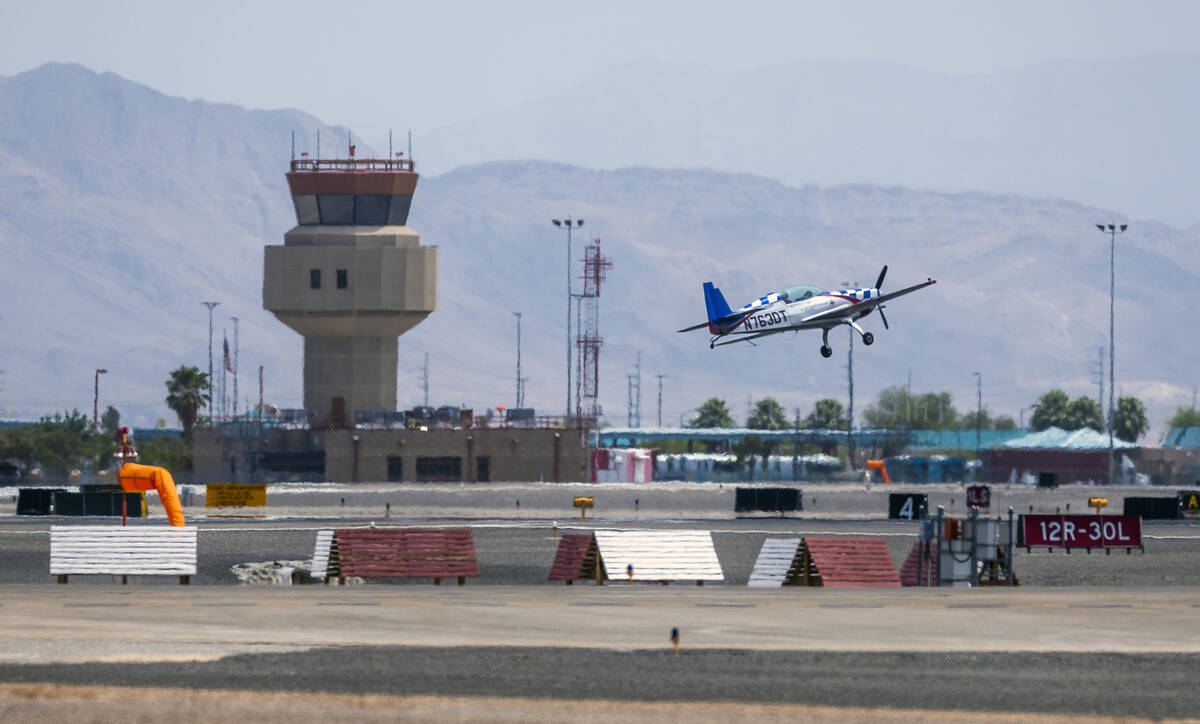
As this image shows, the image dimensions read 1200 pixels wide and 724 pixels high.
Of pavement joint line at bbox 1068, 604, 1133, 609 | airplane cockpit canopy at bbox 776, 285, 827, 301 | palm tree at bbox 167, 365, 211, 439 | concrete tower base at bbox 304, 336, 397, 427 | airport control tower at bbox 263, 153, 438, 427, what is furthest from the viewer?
palm tree at bbox 167, 365, 211, 439

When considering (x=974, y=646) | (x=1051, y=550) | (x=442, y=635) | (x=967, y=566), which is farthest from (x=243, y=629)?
(x=1051, y=550)

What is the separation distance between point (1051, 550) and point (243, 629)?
120 feet

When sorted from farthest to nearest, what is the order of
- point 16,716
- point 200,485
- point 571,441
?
1. point 571,441
2. point 200,485
3. point 16,716

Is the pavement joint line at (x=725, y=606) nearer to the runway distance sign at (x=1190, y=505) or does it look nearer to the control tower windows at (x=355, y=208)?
the runway distance sign at (x=1190, y=505)

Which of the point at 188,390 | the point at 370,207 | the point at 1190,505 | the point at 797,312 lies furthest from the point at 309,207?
the point at 797,312

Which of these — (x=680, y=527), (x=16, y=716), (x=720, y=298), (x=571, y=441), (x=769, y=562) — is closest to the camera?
(x=16, y=716)

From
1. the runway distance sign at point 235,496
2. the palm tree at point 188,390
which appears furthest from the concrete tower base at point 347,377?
the runway distance sign at point 235,496

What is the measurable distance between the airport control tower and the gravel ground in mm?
113289

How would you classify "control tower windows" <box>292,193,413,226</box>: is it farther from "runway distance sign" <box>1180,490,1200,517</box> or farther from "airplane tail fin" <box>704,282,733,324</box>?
"airplane tail fin" <box>704,282,733,324</box>

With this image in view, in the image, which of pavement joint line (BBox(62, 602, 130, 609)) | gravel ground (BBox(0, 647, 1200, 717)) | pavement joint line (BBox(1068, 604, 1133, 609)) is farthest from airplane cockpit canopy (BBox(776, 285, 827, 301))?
gravel ground (BBox(0, 647, 1200, 717))

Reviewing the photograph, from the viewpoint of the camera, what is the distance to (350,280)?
482 feet

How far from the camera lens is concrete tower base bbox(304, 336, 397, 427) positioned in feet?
500

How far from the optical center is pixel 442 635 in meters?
37.2

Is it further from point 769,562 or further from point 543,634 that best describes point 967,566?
point 543,634
